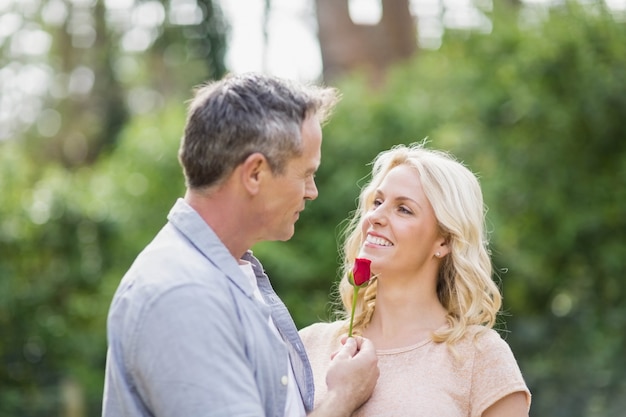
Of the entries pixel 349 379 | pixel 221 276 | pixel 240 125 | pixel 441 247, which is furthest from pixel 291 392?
pixel 441 247

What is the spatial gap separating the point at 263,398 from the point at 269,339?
137 mm

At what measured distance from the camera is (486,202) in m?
8.30

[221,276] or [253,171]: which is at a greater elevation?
[253,171]

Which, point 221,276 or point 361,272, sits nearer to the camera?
point 221,276

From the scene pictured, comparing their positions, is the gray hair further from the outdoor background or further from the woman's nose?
the outdoor background

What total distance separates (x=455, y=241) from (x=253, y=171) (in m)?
1.18

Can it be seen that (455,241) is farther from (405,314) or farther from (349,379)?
(349,379)

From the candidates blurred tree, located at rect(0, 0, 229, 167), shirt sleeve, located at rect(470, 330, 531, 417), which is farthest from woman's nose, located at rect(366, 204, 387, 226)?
blurred tree, located at rect(0, 0, 229, 167)

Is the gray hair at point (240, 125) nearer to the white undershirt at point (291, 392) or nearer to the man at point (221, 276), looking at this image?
the man at point (221, 276)

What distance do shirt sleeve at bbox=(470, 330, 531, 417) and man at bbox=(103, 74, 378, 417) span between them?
21.5 inches

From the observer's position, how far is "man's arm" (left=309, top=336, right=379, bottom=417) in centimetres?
268

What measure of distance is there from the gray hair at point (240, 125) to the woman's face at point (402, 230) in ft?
3.01

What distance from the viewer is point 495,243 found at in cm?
880

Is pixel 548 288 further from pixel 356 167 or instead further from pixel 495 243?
pixel 356 167
